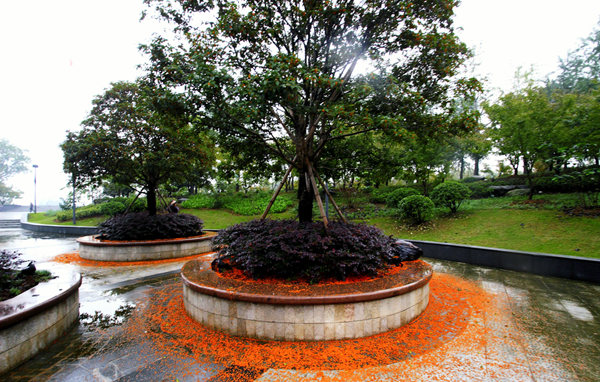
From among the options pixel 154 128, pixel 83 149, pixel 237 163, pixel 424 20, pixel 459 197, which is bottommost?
pixel 459 197

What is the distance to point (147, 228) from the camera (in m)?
8.77

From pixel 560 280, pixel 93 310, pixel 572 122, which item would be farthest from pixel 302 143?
pixel 572 122

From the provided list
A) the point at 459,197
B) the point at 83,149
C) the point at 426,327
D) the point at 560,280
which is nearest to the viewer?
the point at 426,327

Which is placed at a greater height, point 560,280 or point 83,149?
point 83,149

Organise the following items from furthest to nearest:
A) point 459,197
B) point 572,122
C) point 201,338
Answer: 1. point 459,197
2. point 572,122
3. point 201,338

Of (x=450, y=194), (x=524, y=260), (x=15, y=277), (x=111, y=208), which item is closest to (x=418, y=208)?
(x=450, y=194)

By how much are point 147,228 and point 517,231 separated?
487 inches

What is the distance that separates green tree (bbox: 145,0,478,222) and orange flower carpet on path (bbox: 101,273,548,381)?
2.86 meters

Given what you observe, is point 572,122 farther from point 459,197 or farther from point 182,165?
point 182,165

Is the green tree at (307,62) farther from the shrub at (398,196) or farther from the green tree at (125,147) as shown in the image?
the shrub at (398,196)

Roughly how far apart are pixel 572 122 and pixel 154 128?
14.1 m

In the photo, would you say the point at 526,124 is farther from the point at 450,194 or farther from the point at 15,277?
the point at 15,277

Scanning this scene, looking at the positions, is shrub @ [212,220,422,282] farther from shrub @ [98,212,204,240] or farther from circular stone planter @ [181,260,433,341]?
shrub @ [98,212,204,240]

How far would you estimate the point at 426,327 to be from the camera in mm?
3682
